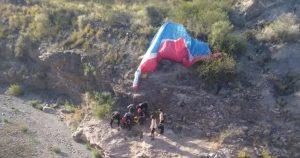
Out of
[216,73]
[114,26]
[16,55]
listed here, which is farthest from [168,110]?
[16,55]

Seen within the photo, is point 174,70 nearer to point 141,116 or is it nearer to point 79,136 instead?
point 141,116

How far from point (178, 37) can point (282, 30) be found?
14.9 ft

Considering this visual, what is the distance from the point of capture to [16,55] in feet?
77.4

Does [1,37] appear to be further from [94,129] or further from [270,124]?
[270,124]

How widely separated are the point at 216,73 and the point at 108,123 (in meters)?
4.60

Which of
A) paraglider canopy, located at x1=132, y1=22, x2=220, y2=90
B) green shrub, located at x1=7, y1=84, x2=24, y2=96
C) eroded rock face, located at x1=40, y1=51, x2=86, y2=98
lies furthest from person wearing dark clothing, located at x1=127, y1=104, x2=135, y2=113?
green shrub, located at x1=7, y1=84, x2=24, y2=96

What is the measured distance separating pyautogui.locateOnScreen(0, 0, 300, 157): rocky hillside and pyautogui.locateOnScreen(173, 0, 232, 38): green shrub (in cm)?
6

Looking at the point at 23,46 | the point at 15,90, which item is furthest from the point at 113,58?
the point at 23,46

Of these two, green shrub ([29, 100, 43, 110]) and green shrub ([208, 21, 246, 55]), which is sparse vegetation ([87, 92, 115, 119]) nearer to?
green shrub ([29, 100, 43, 110])

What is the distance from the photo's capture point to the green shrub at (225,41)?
19781 mm

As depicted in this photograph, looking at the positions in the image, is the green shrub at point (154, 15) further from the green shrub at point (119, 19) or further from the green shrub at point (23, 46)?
the green shrub at point (23, 46)

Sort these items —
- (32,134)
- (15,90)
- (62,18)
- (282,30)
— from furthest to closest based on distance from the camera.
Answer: (62,18)
(15,90)
(282,30)
(32,134)

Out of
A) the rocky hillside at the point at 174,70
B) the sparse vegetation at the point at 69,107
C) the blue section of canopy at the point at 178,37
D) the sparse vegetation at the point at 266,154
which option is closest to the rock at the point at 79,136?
the rocky hillside at the point at 174,70

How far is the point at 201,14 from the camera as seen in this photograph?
71.6 ft
